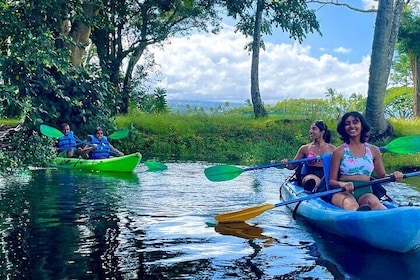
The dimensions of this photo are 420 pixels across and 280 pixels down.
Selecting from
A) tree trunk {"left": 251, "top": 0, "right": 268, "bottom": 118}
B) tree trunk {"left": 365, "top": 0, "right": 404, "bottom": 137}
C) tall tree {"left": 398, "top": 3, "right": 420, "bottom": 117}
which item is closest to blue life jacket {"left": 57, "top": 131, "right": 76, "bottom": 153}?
tree trunk {"left": 365, "top": 0, "right": 404, "bottom": 137}

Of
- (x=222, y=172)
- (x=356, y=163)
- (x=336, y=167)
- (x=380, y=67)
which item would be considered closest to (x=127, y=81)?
(x=380, y=67)

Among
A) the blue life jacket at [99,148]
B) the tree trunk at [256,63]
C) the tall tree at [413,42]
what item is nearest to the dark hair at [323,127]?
the blue life jacket at [99,148]

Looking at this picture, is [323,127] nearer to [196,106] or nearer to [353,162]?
[353,162]

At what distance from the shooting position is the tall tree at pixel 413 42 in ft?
68.7

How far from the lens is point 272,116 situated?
21.4 metres

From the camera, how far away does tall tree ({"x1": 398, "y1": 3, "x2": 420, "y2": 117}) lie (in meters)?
20.9

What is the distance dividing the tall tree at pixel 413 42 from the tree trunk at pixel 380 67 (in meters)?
4.36

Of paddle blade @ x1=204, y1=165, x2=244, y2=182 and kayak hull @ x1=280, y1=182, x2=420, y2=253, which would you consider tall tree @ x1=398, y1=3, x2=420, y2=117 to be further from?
kayak hull @ x1=280, y1=182, x2=420, y2=253

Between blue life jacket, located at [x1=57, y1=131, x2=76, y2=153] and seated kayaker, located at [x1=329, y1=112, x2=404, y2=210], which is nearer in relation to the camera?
seated kayaker, located at [x1=329, y1=112, x2=404, y2=210]

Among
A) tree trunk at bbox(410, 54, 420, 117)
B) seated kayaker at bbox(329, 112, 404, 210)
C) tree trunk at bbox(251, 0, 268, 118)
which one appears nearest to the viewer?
seated kayaker at bbox(329, 112, 404, 210)

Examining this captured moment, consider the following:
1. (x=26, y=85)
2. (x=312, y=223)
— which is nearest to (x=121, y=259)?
(x=312, y=223)

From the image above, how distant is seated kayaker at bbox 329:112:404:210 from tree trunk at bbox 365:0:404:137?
8817 mm

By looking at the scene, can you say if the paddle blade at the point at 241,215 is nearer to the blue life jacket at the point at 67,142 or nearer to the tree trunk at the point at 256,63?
the blue life jacket at the point at 67,142

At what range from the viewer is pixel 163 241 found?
6.34 metres
